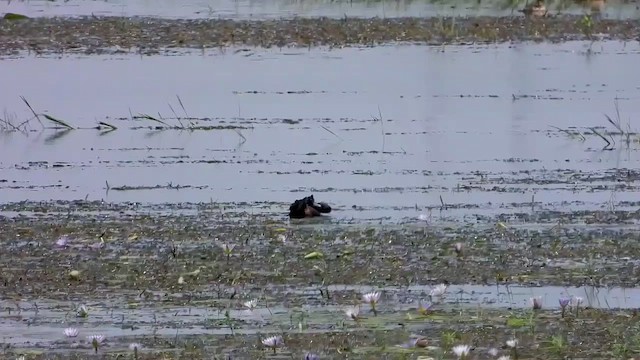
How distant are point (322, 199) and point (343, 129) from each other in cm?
251

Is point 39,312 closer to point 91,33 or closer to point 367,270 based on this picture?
point 367,270

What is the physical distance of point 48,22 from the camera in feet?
55.0

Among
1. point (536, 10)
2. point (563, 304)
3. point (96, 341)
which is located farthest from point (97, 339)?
point (536, 10)

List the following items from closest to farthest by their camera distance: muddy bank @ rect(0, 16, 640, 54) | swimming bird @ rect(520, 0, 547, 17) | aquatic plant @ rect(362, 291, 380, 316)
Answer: aquatic plant @ rect(362, 291, 380, 316), muddy bank @ rect(0, 16, 640, 54), swimming bird @ rect(520, 0, 547, 17)

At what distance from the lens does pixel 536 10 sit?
17.0 m

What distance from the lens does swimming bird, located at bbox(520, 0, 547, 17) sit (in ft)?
55.5

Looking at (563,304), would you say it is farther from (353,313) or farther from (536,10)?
(536,10)

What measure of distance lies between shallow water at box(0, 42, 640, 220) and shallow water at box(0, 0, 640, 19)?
7.76ft

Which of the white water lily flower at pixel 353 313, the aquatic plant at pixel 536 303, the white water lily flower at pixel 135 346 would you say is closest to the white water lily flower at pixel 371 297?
the white water lily flower at pixel 353 313

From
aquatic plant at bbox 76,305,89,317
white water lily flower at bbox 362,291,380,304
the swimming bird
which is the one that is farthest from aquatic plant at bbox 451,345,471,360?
the swimming bird

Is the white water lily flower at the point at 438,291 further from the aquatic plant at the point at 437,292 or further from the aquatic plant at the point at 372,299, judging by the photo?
the aquatic plant at the point at 372,299

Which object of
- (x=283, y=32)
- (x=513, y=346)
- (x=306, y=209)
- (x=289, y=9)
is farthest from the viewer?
(x=289, y=9)

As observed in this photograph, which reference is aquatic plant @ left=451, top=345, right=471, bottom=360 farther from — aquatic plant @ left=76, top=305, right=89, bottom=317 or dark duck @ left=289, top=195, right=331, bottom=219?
dark duck @ left=289, top=195, right=331, bottom=219

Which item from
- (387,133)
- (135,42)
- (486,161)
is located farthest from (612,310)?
(135,42)
